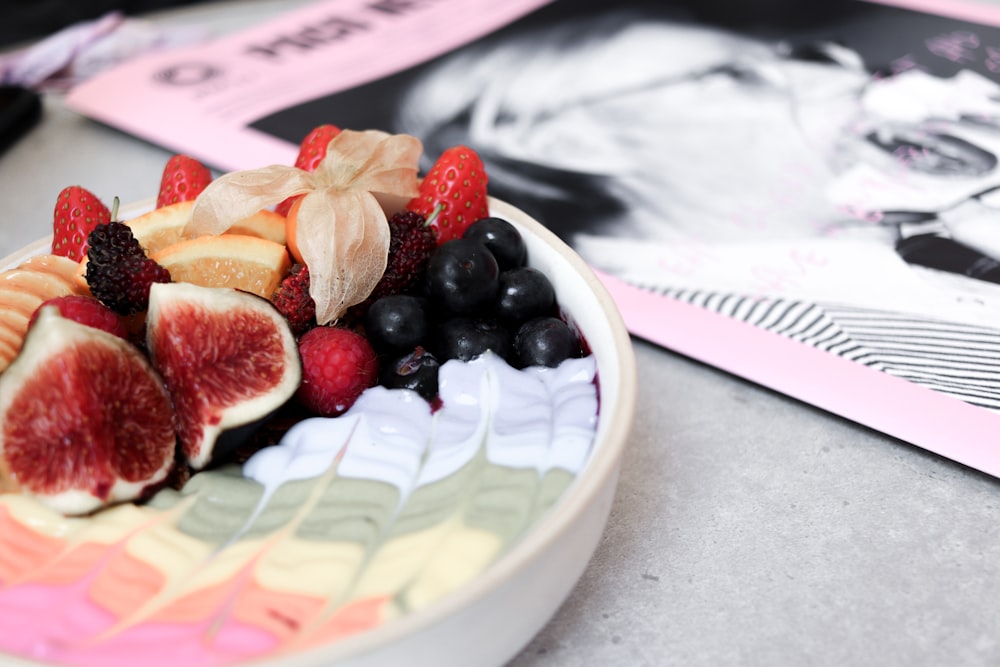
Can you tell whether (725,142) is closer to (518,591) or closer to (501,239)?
(501,239)

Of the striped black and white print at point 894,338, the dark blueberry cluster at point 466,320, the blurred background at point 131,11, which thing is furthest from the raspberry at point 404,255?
the blurred background at point 131,11

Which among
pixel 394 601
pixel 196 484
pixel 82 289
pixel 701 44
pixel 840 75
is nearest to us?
pixel 394 601

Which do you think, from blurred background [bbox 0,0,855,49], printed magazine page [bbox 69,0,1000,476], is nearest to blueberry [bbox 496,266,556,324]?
printed magazine page [bbox 69,0,1000,476]

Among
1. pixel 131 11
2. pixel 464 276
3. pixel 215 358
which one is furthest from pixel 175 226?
pixel 131 11

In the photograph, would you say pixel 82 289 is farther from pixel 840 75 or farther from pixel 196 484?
pixel 840 75

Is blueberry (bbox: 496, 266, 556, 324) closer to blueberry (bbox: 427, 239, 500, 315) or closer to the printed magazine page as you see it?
blueberry (bbox: 427, 239, 500, 315)

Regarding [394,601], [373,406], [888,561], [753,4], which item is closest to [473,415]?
[373,406]

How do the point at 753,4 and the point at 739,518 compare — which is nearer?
the point at 739,518

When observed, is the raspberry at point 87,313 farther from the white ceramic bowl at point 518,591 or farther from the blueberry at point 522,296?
the blueberry at point 522,296
